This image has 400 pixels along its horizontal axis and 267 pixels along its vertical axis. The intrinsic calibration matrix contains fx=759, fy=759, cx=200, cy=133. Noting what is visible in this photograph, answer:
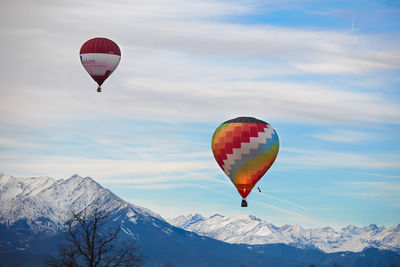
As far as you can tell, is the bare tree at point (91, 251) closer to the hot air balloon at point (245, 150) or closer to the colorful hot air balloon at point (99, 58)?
the hot air balloon at point (245, 150)

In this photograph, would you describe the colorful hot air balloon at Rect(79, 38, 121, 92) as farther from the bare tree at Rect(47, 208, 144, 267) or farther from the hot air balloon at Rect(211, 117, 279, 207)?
the bare tree at Rect(47, 208, 144, 267)

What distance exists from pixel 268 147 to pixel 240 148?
4.66 meters

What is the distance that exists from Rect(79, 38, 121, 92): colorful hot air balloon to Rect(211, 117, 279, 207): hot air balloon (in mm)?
25858

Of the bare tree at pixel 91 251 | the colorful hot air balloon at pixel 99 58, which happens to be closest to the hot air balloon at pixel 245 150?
the colorful hot air balloon at pixel 99 58

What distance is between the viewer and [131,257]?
256 ft

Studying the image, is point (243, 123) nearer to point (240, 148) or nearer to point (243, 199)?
point (240, 148)

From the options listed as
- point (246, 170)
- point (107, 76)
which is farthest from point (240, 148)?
point (107, 76)

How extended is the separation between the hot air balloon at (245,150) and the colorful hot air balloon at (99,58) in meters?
25.9

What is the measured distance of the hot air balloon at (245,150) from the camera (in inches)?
4619

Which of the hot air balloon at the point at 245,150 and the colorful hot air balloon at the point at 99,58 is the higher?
the colorful hot air balloon at the point at 99,58

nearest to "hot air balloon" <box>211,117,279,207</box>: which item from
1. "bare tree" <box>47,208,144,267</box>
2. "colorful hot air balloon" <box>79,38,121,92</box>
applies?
"colorful hot air balloon" <box>79,38,121,92</box>

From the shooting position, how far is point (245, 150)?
117188 millimetres

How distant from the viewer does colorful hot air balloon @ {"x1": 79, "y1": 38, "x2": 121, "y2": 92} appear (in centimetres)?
13175

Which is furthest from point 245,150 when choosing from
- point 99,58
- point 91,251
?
point 91,251
